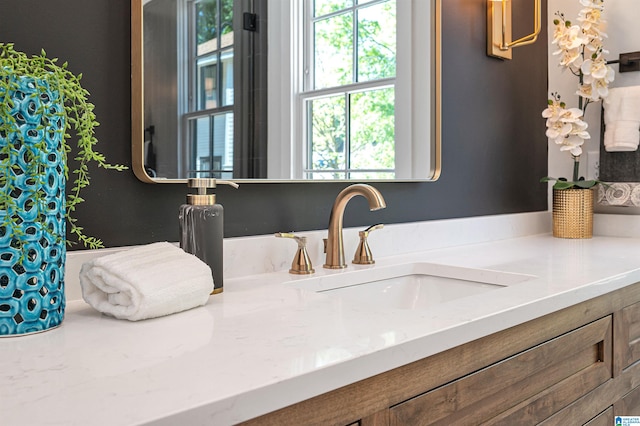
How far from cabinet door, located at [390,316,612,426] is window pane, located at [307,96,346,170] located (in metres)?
0.65

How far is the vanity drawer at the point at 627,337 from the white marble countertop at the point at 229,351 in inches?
7.1

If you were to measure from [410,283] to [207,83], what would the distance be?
0.69 metres

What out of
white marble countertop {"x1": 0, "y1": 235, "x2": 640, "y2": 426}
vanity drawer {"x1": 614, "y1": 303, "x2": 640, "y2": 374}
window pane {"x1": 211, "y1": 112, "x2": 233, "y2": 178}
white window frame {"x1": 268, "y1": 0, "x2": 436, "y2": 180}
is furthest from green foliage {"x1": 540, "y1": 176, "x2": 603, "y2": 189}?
window pane {"x1": 211, "y1": 112, "x2": 233, "y2": 178}

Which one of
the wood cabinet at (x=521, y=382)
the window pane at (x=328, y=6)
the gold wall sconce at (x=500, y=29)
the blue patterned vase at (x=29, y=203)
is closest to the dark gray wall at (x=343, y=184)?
the gold wall sconce at (x=500, y=29)

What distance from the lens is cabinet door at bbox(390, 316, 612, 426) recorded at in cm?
81

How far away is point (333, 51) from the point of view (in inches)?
55.7

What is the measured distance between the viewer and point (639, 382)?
4.45ft

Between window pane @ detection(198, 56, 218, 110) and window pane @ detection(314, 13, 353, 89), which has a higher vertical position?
window pane @ detection(314, 13, 353, 89)

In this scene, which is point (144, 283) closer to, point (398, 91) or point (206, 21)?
point (206, 21)

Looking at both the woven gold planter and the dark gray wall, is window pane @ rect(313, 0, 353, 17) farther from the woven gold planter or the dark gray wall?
the woven gold planter

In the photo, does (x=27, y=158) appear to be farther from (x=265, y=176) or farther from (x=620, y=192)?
(x=620, y=192)

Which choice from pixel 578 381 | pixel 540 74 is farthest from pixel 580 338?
pixel 540 74

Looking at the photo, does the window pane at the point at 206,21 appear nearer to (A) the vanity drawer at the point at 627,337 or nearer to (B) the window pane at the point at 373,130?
(B) the window pane at the point at 373,130

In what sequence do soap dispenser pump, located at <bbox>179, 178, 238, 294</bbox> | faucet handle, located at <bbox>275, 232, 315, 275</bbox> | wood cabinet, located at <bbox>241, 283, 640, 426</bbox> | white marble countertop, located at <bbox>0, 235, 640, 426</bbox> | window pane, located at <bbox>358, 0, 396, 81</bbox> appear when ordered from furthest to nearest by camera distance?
window pane, located at <bbox>358, 0, 396, 81</bbox>
faucet handle, located at <bbox>275, 232, 315, 275</bbox>
soap dispenser pump, located at <bbox>179, 178, 238, 294</bbox>
wood cabinet, located at <bbox>241, 283, 640, 426</bbox>
white marble countertop, located at <bbox>0, 235, 640, 426</bbox>
